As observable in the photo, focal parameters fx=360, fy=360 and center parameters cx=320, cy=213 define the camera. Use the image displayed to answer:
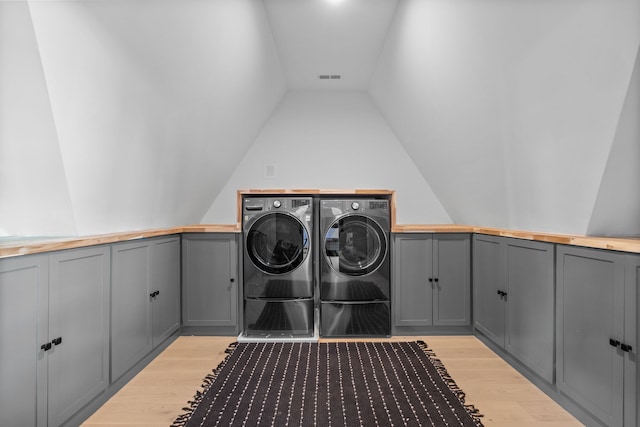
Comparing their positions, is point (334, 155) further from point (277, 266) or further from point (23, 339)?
point (23, 339)

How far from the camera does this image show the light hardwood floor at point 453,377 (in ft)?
6.51

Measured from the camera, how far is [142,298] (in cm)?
258

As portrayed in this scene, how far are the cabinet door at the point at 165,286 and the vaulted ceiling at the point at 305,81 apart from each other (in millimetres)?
250

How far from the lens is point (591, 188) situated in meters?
1.97

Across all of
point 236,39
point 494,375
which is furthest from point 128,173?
point 494,375

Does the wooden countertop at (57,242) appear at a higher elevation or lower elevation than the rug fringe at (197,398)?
higher

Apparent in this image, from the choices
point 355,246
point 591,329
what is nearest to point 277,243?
point 355,246

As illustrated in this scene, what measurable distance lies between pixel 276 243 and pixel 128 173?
133 centimetres

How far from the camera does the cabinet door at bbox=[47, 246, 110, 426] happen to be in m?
1.71

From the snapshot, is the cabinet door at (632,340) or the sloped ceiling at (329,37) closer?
the cabinet door at (632,340)

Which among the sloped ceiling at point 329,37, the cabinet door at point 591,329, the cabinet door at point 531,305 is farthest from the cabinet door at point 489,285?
the sloped ceiling at point 329,37

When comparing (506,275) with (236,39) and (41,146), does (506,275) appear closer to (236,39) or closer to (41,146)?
(236,39)

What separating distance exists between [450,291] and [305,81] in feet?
9.02

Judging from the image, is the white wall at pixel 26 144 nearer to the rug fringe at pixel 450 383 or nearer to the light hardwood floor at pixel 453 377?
the light hardwood floor at pixel 453 377
